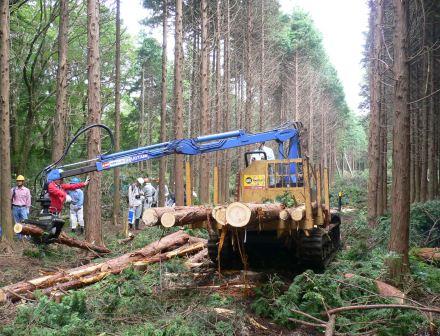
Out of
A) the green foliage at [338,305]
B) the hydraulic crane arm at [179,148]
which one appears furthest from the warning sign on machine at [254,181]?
the green foliage at [338,305]

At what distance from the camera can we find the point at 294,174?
8.73 m

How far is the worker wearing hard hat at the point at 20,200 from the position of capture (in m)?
13.1

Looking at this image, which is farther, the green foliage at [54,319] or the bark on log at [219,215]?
the bark on log at [219,215]

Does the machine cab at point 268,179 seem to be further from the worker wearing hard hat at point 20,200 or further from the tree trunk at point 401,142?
the worker wearing hard hat at point 20,200

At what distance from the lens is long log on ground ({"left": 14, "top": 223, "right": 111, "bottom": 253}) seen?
895cm

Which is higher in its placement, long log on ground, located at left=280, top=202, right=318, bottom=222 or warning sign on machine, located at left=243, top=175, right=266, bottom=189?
warning sign on machine, located at left=243, top=175, right=266, bottom=189

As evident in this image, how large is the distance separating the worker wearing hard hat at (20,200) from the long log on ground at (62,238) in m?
3.71

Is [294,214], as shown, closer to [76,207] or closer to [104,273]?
[104,273]

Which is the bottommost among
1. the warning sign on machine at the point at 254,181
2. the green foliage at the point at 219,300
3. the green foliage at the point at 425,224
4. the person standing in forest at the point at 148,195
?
the green foliage at the point at 219,300

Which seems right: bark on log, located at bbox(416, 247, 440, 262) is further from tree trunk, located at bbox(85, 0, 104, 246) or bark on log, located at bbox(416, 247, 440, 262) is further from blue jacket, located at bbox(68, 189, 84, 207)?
blue jacket, located at bbox(68, 189, 84, 207)

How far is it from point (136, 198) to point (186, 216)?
1025 centimetres

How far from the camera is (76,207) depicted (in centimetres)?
1488

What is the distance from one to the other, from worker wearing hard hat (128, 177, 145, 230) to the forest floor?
7628 mm

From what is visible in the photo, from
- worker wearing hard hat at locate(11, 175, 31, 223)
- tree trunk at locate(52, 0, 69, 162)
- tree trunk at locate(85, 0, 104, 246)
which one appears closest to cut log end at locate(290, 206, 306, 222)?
tree trunk at locate(85, 0, 104, 246)
